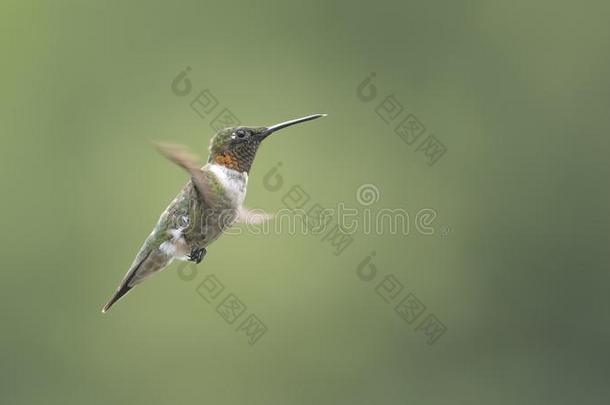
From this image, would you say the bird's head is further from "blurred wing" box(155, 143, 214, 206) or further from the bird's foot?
"blurred wing" box(155, 143, 214, 206)

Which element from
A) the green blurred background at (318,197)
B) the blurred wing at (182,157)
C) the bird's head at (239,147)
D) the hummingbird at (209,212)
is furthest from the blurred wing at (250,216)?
the green blurred background at (318,197)

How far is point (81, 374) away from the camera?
6.75 metres

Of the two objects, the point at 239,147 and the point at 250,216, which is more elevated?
the point at 239,147

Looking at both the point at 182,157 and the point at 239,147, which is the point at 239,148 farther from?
the point at 182,157

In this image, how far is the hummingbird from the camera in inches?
110

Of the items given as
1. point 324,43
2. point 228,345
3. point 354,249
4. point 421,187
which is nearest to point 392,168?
point 421,187

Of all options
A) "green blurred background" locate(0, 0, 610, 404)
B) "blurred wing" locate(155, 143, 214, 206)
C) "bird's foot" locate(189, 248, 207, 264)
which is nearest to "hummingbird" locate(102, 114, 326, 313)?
"bird's foot" locate(189, 248, 207, 264)

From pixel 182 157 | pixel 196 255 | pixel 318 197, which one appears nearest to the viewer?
pixel 182 157

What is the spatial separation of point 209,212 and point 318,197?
13.2 feet

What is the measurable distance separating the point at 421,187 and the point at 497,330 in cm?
147

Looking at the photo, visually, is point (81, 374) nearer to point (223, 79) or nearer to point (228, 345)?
point (228, 345)

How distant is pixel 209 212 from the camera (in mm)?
2844

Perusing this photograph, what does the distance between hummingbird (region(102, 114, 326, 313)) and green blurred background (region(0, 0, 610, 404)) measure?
3.23m

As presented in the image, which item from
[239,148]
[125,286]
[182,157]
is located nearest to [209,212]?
[239,148]
